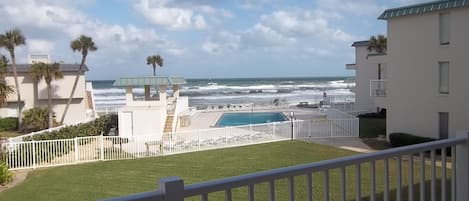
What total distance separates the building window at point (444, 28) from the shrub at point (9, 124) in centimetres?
2562

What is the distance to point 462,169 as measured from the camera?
3500 millimetres

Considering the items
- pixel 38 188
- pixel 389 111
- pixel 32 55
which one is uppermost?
pixel 32 55

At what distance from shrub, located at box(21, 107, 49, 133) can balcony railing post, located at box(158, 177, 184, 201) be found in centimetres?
2792

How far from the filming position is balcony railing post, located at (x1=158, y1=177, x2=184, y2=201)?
1984mm

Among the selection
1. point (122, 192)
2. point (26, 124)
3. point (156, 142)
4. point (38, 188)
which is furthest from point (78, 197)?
point (26, 124)

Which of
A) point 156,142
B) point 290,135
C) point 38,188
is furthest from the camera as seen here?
point 290,135

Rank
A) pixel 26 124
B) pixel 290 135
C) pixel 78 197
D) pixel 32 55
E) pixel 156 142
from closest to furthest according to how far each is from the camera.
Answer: pixel 78 197 < pixel 156 142 < pixel 290 135 < pixel 26 124 < pixel 32 55

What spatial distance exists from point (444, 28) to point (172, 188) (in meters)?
17.2

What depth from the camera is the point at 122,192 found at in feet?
36.7

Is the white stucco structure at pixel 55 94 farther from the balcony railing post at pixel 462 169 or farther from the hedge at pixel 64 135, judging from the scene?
the balcony railing post at pixel 462 169

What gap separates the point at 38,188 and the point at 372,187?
37.2 ft

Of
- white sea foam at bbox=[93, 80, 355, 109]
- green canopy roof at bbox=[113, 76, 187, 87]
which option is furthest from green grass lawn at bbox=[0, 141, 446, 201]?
white sea foam at bbox=[93, 80, 355, 109]

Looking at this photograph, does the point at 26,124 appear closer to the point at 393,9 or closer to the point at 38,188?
the point at 38,188

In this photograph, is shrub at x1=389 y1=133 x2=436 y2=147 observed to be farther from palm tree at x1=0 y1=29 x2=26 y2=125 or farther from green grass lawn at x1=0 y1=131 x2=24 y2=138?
palm tree at x1=0 y1=29 x2=26 y2=125
